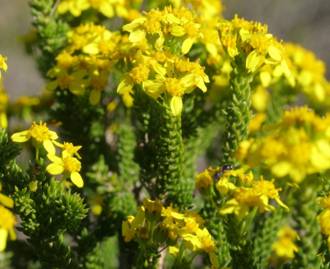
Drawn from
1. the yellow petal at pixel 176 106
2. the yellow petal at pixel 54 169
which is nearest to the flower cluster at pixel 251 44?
the yellow petal at pixel 176 106

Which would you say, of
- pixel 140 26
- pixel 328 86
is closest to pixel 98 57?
pixel 140 26

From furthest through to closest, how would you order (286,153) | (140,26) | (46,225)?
1. (140,26)
2. (46,225)
3. (286,153)

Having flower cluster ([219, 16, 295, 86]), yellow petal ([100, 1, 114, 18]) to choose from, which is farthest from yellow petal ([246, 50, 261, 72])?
yellow petal ([100, 1, 114, 18])

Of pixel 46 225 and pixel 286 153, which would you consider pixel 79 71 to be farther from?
pixel 286 153

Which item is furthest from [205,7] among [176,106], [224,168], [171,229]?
[171,229]

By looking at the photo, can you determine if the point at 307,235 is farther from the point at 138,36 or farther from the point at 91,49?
the point at 91,49
